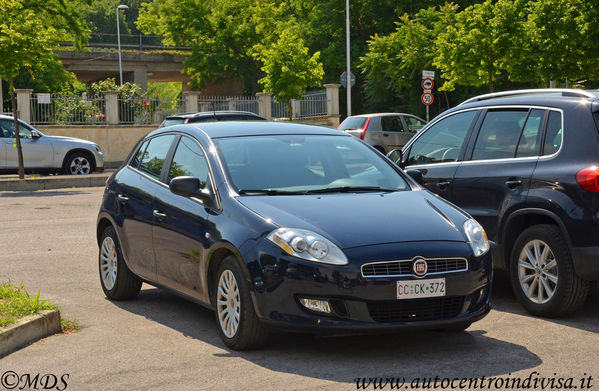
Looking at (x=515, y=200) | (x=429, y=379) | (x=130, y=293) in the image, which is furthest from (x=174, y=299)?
(x=429, y=379)

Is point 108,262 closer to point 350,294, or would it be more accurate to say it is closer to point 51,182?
point 350,294

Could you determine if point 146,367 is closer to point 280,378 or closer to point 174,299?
point 280,378

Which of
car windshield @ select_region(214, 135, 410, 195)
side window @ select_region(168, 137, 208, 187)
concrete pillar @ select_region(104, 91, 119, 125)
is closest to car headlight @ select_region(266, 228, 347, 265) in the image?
car windshield @ select_region(214, 135, 410, 195)

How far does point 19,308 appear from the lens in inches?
275

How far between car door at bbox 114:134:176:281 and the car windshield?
806 millimetres

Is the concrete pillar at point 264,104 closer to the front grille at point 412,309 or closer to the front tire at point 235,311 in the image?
the front tire at point 235,311

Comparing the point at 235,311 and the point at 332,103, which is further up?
the point at 332,103

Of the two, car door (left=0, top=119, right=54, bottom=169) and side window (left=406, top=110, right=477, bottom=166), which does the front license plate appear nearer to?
side window (left=406, top=110, right=477, bottom=166)

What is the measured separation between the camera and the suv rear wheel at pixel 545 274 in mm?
7207

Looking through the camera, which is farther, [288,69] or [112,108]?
Result: [288,69]

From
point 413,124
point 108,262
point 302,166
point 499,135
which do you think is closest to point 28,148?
point 413,124

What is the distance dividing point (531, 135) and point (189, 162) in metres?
2.73

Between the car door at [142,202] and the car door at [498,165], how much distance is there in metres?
2.54

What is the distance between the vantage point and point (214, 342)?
668 centimetres
